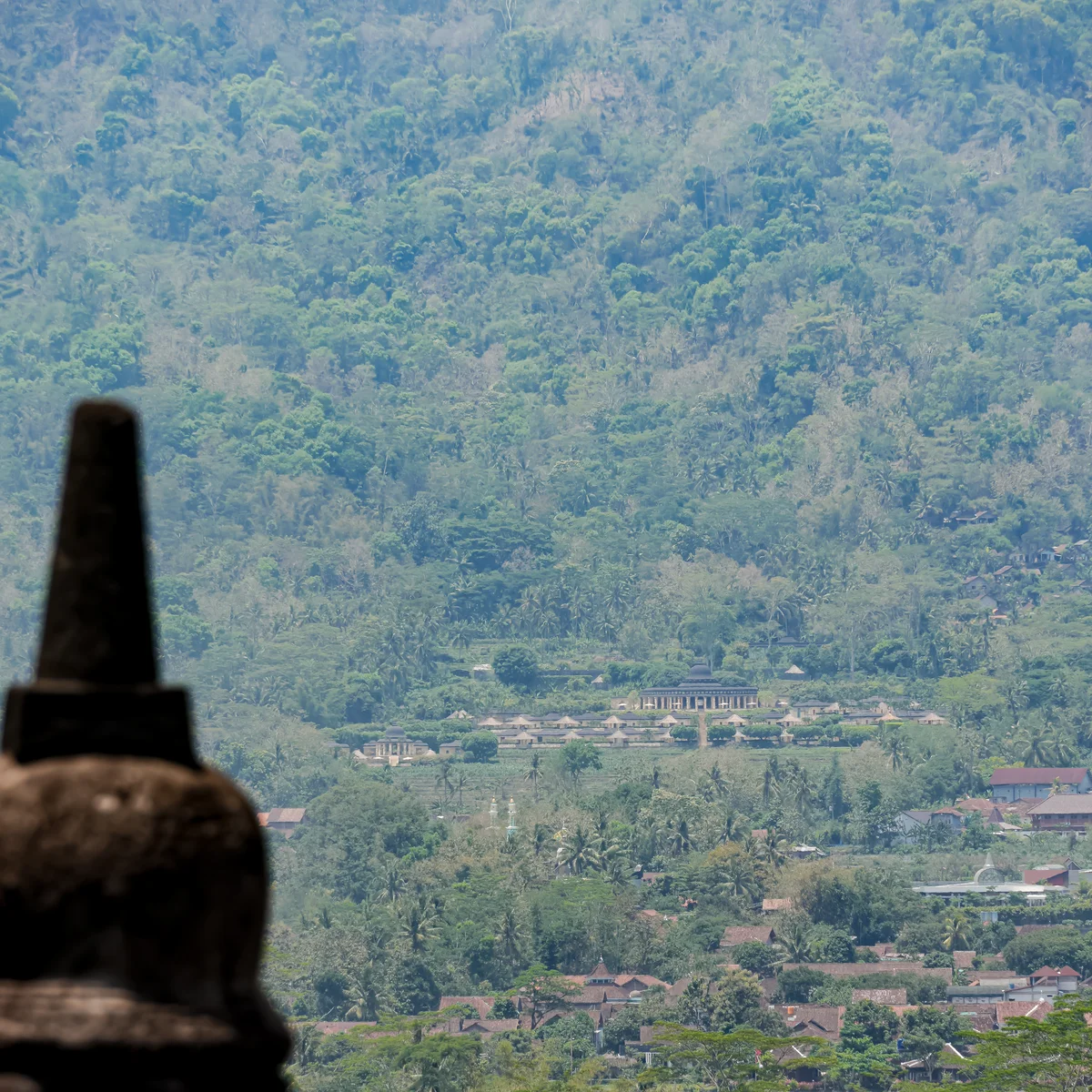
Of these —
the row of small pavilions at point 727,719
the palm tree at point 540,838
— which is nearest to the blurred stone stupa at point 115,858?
the palm tree at point 540,838

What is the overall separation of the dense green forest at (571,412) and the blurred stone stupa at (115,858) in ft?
207

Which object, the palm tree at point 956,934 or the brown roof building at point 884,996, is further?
the palm tree at point 956,934

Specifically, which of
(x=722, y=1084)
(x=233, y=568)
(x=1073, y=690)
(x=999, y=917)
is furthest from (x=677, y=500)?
(x=722, y=1084)

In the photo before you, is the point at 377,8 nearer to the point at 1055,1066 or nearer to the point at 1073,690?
the point at 1073,690

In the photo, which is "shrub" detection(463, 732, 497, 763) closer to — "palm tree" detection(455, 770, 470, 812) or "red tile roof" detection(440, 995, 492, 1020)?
"palm tree" detection(455, 770, 470, 812)

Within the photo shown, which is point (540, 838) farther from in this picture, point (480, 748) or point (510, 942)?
point (480, 748)

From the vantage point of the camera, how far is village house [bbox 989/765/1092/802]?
107750 mm

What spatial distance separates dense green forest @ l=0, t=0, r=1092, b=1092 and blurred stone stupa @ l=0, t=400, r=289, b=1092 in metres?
63.1

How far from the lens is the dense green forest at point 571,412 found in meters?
90.6

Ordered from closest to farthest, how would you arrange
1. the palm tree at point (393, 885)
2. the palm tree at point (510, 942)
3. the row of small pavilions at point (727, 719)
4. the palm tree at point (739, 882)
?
the palm tree at point (510, 942) < the palm tree at point (739, 882) < the palm tree at point (393, 885) < the row of small pavilions at point (727, 719)

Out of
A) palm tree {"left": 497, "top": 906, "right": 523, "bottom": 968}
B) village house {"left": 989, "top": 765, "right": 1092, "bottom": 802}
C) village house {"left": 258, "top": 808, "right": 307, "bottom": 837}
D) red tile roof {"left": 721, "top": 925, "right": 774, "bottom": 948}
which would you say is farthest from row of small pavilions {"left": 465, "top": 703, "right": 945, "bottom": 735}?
palm tree {"left": 497, "top": 906, "right": 523, "bottom": 968}

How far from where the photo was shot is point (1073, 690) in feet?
388

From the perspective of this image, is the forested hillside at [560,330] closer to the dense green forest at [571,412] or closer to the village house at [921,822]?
the dense green forest at [571,412]

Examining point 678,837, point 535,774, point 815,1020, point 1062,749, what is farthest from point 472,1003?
point 1062,749
